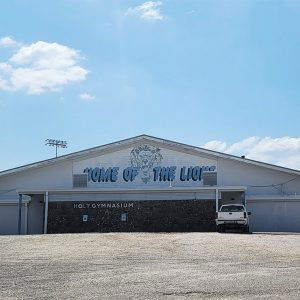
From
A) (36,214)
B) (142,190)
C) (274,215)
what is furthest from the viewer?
(36,214)

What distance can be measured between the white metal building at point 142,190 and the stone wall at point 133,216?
6 centimetres

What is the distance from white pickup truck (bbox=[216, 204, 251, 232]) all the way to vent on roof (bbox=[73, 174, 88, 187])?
11.3 meters

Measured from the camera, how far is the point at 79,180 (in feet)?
123

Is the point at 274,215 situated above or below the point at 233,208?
below

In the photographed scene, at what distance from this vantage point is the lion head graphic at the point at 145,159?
36781 millimetres

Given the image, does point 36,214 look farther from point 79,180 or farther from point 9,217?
point 79,180

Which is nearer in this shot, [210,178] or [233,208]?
[233,208]

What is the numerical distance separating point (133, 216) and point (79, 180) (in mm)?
5274

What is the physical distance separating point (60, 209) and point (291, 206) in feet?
49.1

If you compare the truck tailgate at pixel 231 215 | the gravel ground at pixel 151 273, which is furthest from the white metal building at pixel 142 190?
the gravel ground at pixel 151 273

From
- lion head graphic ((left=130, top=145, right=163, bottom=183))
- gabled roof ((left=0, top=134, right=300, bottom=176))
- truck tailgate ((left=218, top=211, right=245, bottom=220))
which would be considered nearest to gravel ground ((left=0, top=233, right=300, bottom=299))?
truck tailgate ((left=218, top=211, right=245, bottom=220))

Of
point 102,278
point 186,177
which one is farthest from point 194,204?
point 102,278

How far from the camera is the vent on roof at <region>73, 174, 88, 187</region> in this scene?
37.3 metres

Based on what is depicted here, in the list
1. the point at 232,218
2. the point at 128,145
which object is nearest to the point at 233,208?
the point at 232,218
